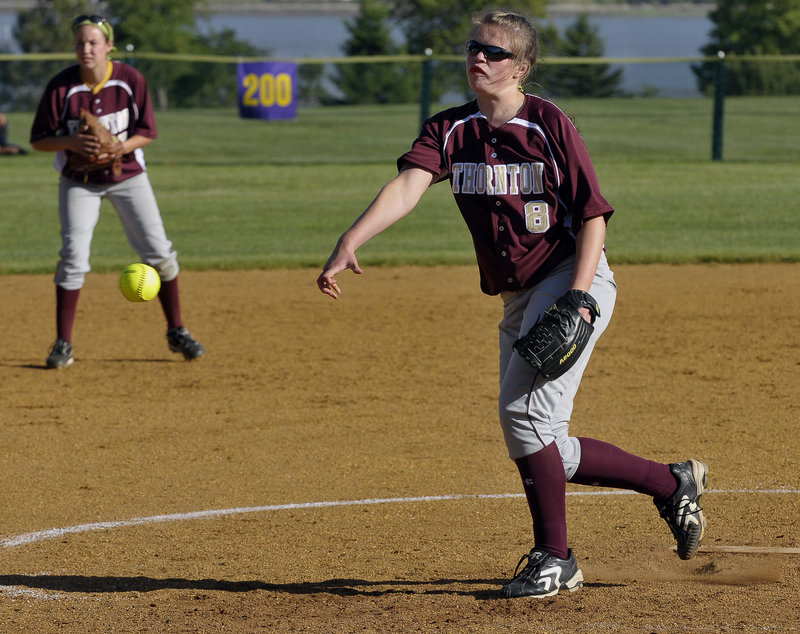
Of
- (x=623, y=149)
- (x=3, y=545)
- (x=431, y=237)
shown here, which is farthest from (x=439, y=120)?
(x=623, y=149)

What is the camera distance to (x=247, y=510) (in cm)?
474

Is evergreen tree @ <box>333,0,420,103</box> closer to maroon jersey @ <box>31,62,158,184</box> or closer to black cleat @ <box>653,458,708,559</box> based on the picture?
maroon jersey @ <box>31,62,158,184</box>

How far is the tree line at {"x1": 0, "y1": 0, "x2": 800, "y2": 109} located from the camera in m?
28.3

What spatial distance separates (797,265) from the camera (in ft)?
34.5

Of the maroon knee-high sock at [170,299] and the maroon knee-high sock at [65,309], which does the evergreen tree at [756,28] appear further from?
the maroon knee-high sock at [65,309]

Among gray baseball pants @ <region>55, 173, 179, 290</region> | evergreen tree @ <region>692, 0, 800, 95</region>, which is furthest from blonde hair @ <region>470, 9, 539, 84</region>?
evergreen tree @ <region>692, 0, 800, 95</region>

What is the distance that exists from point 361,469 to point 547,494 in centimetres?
170

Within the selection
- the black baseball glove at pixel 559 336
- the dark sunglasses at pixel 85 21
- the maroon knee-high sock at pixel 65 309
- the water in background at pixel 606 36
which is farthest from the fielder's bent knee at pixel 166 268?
the water in background at pixel 606 36

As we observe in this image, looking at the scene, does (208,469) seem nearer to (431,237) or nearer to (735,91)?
(431,237)

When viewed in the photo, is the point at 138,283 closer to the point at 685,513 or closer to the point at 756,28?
the point at 685,513

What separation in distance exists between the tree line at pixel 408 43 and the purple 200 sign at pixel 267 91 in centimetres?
636

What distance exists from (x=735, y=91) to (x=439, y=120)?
25.8 metres

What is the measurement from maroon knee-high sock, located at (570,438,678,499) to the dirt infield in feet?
1.02

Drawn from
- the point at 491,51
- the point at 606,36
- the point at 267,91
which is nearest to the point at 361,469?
the point at 491,51
